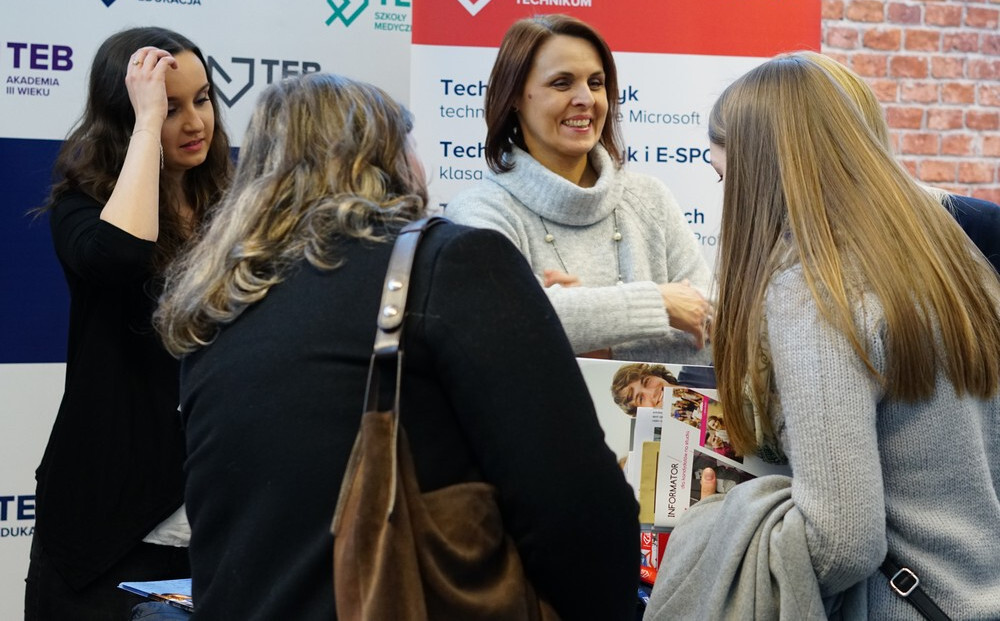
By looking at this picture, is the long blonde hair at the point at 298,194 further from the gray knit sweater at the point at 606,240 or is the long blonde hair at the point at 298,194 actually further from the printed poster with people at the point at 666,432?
the gray knit sweater at the point at 606,240

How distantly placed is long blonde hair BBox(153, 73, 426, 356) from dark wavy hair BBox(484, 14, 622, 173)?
109 cm

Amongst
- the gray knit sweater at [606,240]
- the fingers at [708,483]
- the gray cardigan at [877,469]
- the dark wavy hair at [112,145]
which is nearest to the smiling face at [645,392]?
the fingers at [708,483]

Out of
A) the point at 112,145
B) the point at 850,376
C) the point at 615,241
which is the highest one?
the point at 112,145

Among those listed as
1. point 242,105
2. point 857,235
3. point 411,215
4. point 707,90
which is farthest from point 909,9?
point 411,215

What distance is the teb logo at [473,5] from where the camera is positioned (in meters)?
3.14

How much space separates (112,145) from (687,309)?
4.09 ft

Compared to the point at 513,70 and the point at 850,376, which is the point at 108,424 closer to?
the point at 513,70

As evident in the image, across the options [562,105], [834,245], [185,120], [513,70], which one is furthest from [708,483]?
[185,120]

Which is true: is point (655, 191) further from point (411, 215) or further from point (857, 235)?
point (411, 215)

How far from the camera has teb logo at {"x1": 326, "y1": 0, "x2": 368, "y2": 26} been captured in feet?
10.2

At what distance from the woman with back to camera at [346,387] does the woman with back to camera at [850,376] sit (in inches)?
11.8

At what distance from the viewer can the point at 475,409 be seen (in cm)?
107

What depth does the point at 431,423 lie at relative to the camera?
1086 mm

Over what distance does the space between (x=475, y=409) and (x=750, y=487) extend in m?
0.54
